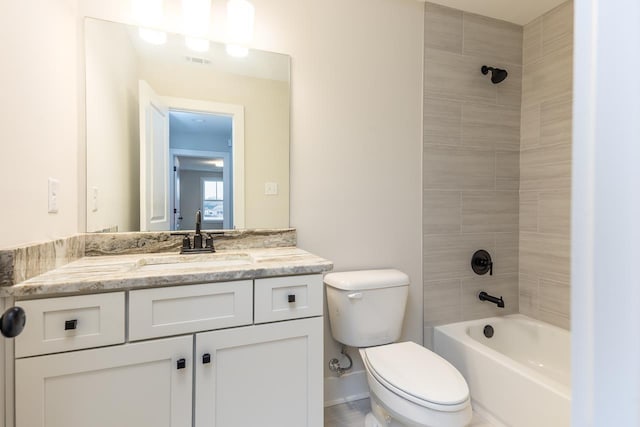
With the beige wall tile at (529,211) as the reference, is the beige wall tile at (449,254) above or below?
below

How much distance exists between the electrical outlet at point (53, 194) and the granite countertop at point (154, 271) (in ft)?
0.71

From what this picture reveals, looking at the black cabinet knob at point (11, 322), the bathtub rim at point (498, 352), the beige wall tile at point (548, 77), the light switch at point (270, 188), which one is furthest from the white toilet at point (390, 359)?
the beige wall tile at point (548, 77)

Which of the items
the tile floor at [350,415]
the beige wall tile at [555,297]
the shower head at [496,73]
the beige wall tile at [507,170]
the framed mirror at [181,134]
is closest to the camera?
the framed mirror at [181,134]

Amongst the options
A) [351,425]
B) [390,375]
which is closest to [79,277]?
[390,375]

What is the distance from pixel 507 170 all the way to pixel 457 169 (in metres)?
0.43

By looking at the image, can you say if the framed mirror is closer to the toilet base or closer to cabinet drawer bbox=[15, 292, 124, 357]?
cabinet drawer bbox=[15, 292, 124, 357]

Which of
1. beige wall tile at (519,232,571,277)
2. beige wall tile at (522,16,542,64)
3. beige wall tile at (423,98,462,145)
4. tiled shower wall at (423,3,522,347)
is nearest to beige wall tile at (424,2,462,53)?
tiled shower wall at (423,3,522,347)

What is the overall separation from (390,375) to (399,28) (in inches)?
73.5

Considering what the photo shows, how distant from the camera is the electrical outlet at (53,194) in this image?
1140mm

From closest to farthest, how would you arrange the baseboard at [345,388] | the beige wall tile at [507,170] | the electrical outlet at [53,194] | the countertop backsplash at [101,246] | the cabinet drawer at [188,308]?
1. the countertop backsplash at [101,246]
2. the cabinet drawer at [188,308]
3. the electrical outlet at [53,194]
4. the baseboard at [345,388]
5. the beige wall tile at [507,170]

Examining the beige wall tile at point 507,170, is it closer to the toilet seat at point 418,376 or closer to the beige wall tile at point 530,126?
the beige wall tile at point 530,126

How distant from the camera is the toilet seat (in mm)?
1164

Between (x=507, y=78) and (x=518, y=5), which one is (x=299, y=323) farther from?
(x=518, y=5)

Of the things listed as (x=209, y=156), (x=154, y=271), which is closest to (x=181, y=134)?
(x=209, y=156)
